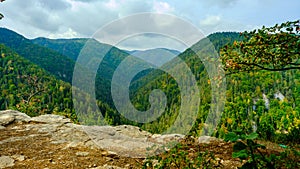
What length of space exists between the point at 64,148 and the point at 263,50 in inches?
207

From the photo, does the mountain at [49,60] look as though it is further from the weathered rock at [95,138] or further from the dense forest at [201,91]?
the weathered rock at [95,138]

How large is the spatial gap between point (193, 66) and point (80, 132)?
93.3 m

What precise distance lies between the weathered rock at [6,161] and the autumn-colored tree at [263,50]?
17.1 feet

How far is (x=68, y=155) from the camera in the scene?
5090 millimetres

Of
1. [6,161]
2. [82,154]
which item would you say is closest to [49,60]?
[6,161]

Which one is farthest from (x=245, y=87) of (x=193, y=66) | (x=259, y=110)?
(x=193, y=66)

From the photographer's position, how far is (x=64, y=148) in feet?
18.4

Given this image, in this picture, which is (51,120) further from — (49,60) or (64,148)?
(49,60)

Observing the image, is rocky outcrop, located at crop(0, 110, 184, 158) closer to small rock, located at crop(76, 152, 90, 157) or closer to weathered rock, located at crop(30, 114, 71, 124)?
weathered rock, located at crop(30, 114, 71, 124)

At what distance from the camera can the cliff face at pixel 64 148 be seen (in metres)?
4.64

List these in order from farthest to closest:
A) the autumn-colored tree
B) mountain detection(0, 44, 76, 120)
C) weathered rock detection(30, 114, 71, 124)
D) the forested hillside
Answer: mountain detection(0, 44, 76, 120), the forested hillside, weathered rock detection(30, 114, 71, 124), the autumn-colored tree

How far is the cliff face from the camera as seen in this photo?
183 inches

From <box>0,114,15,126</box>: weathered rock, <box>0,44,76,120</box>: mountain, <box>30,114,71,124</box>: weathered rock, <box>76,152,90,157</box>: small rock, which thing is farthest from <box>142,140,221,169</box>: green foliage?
<box>0,44,76,120</box>: mountain

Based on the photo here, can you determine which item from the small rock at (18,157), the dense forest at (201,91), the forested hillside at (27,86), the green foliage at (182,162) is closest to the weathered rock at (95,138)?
the green foliage at (182,162)
